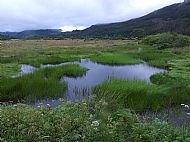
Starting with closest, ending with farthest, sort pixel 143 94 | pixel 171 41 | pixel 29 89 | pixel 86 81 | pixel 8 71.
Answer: pixel 143 94 → pixel 29 89 → pixel 86 81 → pixel 8 71 → pixel 171 41

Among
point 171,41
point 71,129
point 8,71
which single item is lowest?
point 8,71

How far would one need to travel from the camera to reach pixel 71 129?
27.2 ft

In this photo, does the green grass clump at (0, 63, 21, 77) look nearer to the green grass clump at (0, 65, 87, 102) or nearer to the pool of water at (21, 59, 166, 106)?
the pool of water at (21, 59, 166, 106)

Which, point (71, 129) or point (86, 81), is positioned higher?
point (71, 129)

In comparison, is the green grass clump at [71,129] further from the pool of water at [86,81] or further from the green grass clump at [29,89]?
the green grass clump at [29,89]

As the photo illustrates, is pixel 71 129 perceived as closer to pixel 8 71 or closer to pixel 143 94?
pixel 143 94

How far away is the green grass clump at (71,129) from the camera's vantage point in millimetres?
7832

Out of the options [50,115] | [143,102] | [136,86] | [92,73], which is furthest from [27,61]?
[50,115]

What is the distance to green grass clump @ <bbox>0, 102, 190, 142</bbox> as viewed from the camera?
25.7ft

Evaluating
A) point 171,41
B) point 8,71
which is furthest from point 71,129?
point 171,41

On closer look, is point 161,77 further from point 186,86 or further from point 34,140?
point 34,140

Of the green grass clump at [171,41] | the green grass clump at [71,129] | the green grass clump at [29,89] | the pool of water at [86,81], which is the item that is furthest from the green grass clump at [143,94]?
the green grass clump at [171,41]

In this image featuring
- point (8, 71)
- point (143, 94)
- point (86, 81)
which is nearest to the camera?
point (143, 94)

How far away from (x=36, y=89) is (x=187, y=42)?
44426 millimetres
